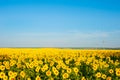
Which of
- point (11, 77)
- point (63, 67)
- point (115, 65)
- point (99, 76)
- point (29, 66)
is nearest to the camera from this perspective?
point (11, 77)

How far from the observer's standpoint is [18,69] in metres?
11.5

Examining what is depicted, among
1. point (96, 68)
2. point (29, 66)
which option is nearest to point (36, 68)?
point (29, 66)

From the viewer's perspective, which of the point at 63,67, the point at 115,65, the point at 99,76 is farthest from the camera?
the point at 115,65

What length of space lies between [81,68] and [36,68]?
7.84ft

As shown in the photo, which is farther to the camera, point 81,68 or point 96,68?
point 81,68

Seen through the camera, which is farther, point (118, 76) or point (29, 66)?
point (29, 66)

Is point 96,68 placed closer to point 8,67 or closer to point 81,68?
point 81,68

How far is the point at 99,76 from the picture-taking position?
31.3ft

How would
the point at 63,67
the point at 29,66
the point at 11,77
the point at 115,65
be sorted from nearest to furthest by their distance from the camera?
1. the point at 11,77
2. the point at 63,67
3. the point at 29,66
4. the point at 115,65

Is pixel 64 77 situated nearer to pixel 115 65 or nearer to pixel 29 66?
pixel 29 66

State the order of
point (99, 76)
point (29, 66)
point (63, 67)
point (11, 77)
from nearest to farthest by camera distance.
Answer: point (11, 77)
point (99, 76)
point (63, 67)
point (29, 66)

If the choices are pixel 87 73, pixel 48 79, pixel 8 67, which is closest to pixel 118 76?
pixel 87 73

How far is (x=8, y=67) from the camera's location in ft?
36.3

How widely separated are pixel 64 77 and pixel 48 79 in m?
0.54
